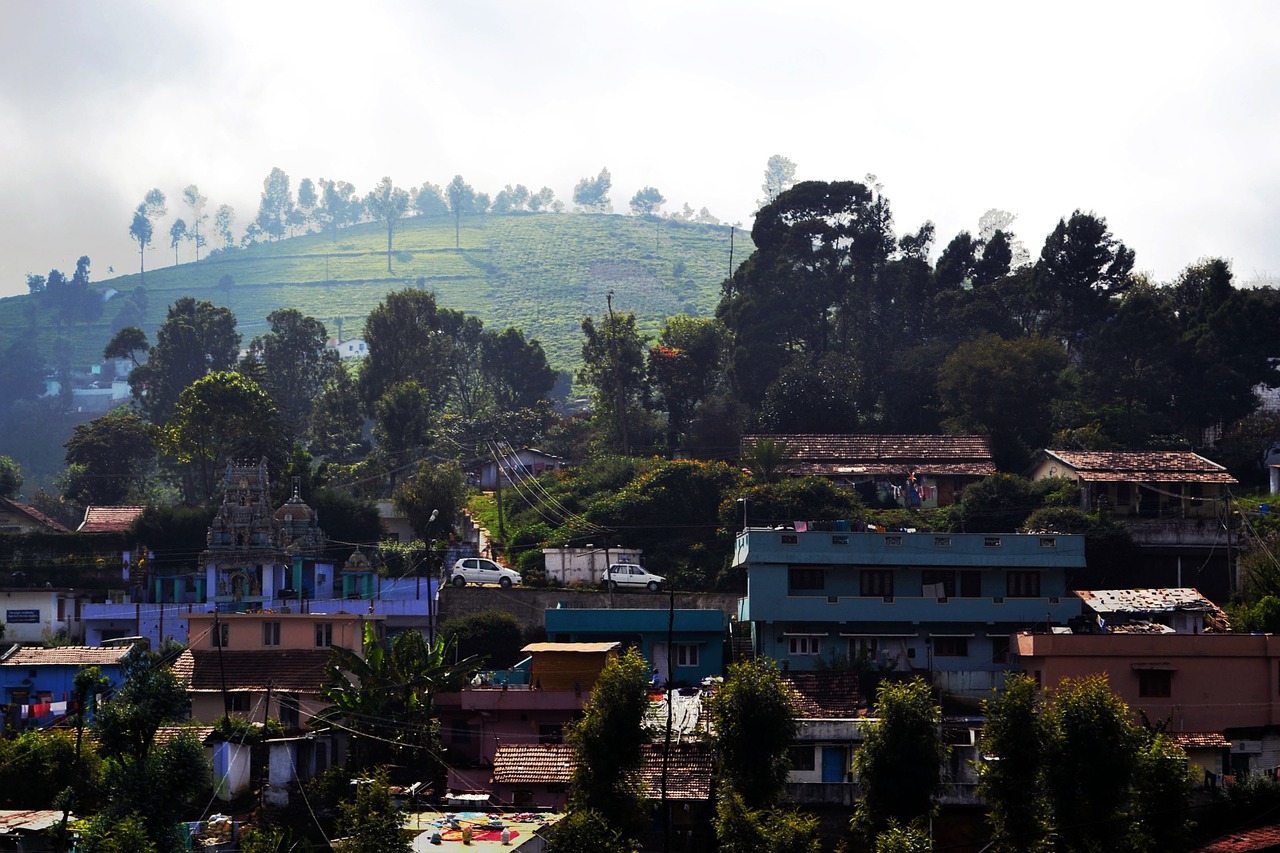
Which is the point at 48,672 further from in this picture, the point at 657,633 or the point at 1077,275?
the point at 1077,275

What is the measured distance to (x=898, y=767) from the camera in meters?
33.6

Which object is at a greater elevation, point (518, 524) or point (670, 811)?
point (518, 524)

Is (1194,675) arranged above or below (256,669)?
above

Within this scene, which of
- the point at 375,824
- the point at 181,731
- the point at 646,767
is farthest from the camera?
the point at 181,731

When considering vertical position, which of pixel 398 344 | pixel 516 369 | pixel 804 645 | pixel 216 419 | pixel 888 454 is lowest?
pixel 804 645

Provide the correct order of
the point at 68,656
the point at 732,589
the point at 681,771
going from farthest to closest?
1. the point at 732,589
2. the point at 68,656
3. the point at 681,771

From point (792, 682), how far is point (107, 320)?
162 m

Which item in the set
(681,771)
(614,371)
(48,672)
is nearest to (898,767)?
(681,771)

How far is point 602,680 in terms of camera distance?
3488 centimetres

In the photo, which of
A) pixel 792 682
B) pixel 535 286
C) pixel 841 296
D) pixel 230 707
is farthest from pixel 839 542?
pixel 535 286

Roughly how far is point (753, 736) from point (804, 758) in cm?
425

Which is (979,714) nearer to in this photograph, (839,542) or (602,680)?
(839,542)

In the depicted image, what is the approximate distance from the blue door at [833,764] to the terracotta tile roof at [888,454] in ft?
73.8

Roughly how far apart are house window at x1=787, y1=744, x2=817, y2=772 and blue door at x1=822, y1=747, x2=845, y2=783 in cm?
27
